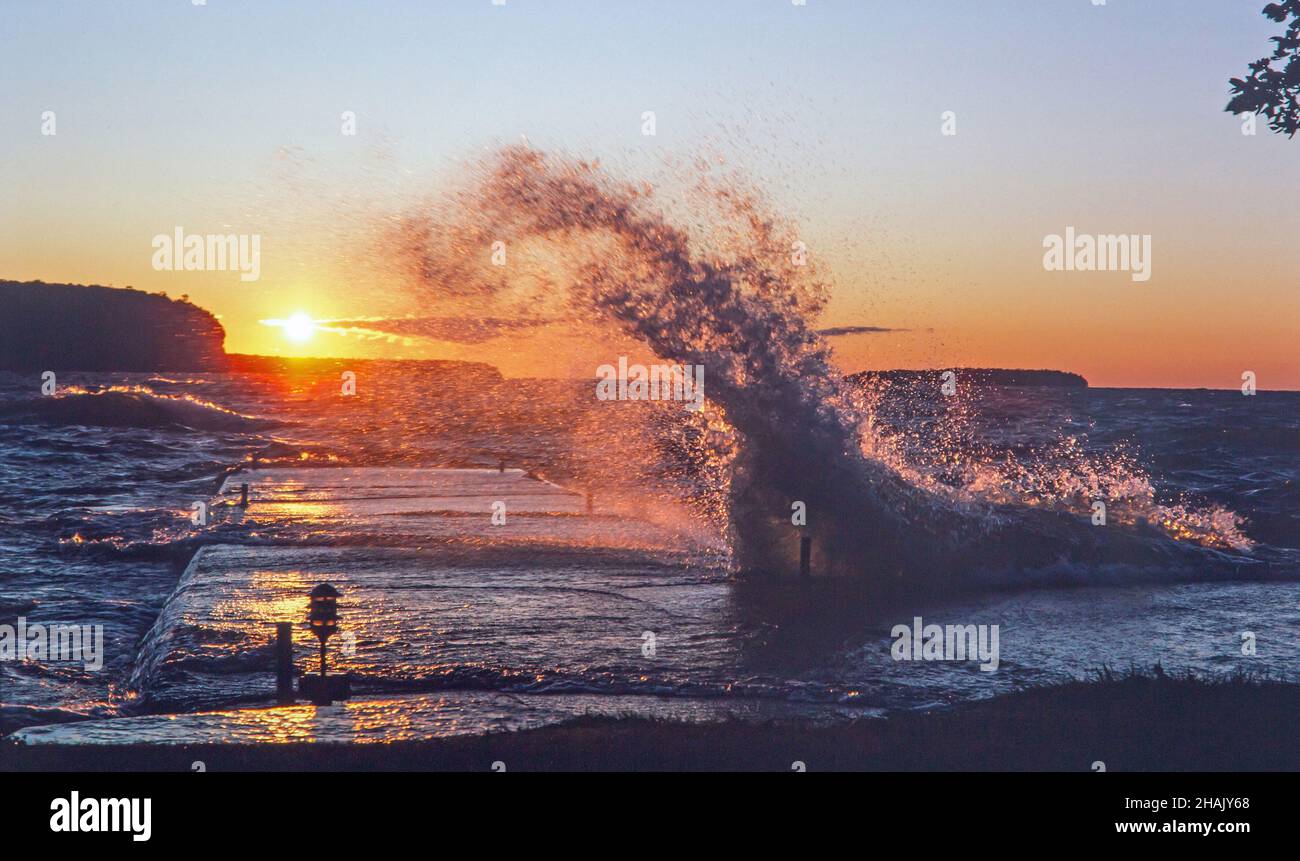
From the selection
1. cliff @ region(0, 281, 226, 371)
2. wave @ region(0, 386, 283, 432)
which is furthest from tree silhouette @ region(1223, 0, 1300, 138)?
cliff @ region(0, 281, 226, 371)

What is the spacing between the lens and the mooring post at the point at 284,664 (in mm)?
9562

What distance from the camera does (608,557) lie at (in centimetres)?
1852

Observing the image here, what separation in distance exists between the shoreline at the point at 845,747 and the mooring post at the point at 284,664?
1877mm

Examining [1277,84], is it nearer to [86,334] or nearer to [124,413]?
[124,413]

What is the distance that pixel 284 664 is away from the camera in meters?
9.62

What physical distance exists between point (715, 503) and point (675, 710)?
15508mm

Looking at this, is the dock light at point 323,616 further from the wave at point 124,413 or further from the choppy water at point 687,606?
the wave at point 124,413

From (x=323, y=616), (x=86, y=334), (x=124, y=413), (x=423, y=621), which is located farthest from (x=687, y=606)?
(x=86, y=334)

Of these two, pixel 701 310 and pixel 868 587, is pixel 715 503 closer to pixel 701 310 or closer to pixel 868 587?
pixel 701 310

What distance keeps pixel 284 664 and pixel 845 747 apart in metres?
4.58

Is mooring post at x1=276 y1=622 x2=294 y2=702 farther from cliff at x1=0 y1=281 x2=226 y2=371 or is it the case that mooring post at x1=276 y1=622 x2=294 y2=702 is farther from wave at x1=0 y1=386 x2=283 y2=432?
cliff at x1=0 y1=281 x2=226 y2=371

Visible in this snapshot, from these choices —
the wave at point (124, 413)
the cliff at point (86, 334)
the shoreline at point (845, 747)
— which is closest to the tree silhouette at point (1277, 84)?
the shoreline at point (845, 747)
